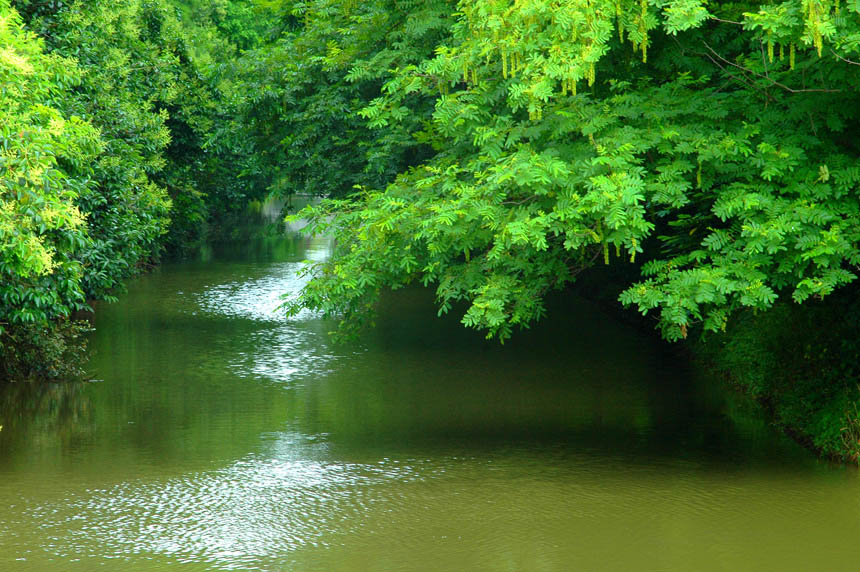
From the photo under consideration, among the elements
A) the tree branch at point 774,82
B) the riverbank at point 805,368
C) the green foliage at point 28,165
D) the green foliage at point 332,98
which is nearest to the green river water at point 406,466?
the riverbank at point 805,368

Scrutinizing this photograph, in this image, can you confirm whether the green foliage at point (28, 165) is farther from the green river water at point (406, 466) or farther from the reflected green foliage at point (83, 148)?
the green river water at point (406, 466)

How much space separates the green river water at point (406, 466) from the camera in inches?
413

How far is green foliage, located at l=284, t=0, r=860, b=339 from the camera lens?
10.6m

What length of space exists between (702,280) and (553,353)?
34.7ft

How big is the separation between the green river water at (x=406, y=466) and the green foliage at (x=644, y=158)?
2.14 metres

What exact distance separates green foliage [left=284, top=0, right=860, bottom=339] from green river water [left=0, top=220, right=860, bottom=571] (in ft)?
7.01

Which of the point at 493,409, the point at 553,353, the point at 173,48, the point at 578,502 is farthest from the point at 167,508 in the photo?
the point at 173,48

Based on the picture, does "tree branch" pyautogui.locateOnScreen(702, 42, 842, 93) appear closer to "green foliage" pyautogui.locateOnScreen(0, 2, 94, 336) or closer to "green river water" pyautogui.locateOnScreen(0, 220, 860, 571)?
"green river water" pyautogui.locateOnScreen(0, 220, 860, 571)

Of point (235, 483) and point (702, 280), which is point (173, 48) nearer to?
point (235, 483)

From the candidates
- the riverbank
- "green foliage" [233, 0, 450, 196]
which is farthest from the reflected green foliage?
the riverbank

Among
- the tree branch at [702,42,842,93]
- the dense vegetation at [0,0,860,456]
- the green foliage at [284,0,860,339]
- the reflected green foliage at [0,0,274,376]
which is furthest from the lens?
the tree branch at [702,42,842,93]

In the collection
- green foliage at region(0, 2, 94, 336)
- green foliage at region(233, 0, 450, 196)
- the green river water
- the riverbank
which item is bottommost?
the green river water

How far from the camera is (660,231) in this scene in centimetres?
1789

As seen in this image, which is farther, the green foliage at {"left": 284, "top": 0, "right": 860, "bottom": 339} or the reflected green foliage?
the green foliage at {"left": 284, "top": 0, "right": 860, "bottom": 339}
